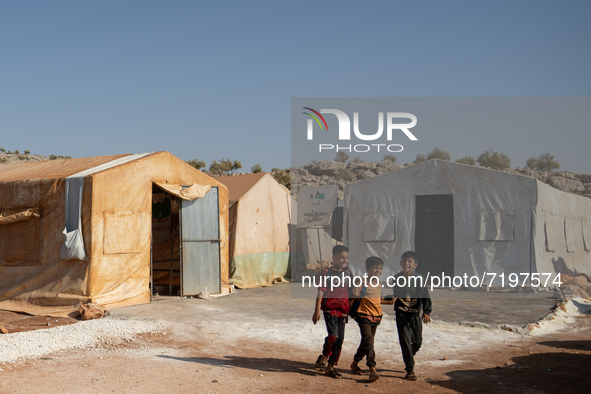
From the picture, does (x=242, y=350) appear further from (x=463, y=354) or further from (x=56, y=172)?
(x=56, y=172)

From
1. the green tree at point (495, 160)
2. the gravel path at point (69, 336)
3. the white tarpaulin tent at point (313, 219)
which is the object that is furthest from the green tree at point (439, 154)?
the gravel path at point (69, 336)

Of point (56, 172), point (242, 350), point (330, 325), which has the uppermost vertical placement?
point (56, 172)

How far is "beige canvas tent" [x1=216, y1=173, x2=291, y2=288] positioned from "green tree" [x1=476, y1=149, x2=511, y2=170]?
2586 cm

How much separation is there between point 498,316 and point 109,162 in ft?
24.1

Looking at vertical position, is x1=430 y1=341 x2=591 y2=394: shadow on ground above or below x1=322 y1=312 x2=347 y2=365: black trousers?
below

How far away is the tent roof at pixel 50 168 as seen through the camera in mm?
9273

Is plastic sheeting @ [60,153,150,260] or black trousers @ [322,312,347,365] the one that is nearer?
black trousers @ [322,312,347,365]

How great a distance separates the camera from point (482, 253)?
11984 millimetres

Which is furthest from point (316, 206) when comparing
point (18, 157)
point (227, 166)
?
point (18, 157)

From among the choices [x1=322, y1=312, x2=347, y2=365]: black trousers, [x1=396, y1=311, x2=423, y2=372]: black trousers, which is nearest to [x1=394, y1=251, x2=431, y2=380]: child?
[x1=396, y1=311, x2=423, y2=372]: black trousers

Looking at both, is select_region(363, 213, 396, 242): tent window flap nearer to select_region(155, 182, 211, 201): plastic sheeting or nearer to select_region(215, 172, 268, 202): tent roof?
select_region(215, 172, 268, 202): tent roof

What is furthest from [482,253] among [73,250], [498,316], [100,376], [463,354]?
[100,376]

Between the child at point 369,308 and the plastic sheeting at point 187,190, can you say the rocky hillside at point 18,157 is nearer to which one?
the plastic sheeting at point 187,190

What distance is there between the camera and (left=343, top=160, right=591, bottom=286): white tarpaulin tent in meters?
11.7
